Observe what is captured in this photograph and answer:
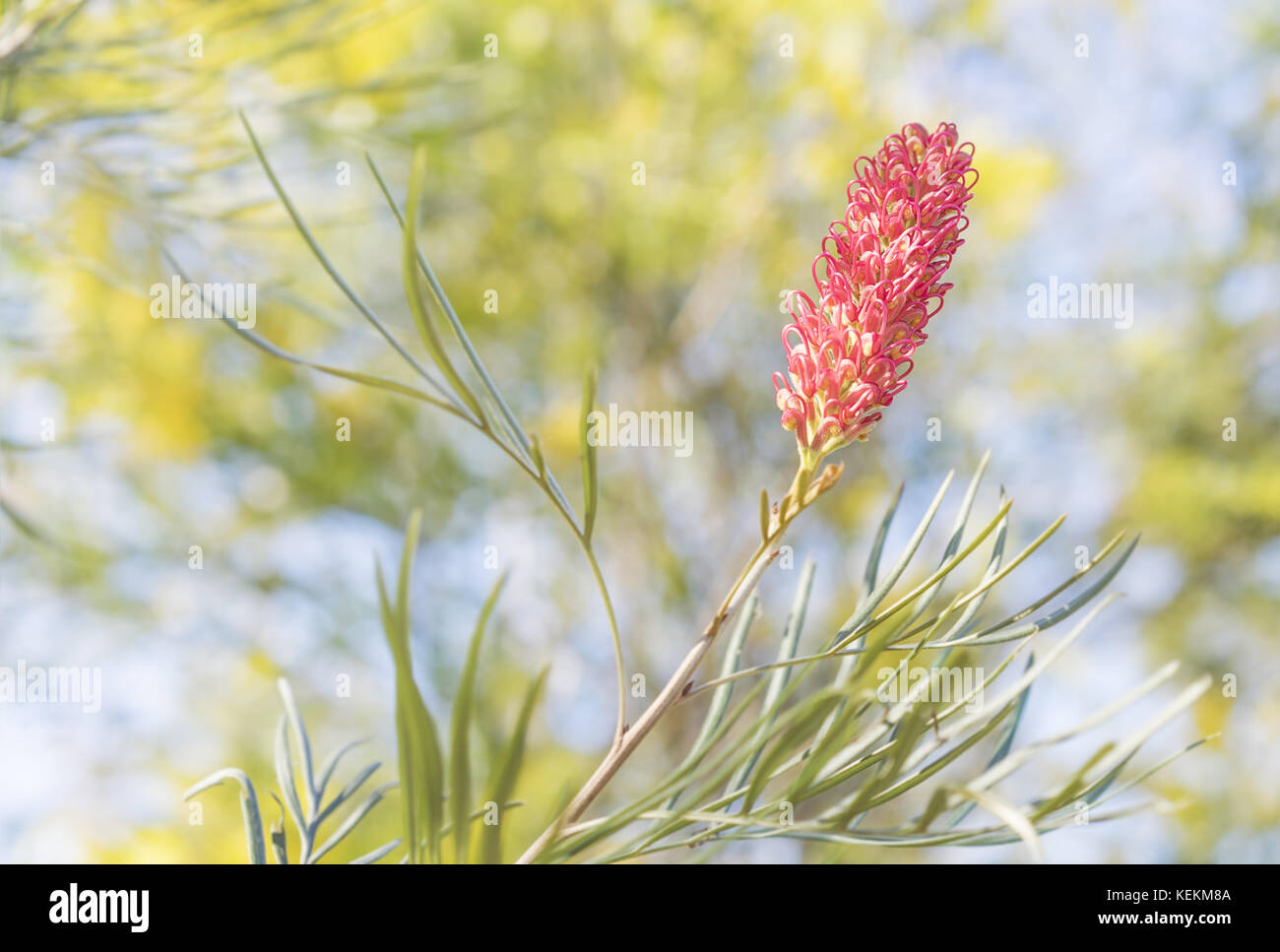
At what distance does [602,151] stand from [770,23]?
0.44 m

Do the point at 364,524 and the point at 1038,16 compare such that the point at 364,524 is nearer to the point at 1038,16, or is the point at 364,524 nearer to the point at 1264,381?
the point at 1038,16

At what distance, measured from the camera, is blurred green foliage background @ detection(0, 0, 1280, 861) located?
1.76 m

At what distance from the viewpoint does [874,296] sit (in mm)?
267

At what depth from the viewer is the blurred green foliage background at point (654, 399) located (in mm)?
1760

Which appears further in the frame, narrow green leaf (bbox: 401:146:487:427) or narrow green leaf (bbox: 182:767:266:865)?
narrow green leaf (bbox: 182:767:266:865)

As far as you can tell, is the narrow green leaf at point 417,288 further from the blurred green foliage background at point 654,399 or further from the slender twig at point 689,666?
the blurred green foliage background at point 654,399

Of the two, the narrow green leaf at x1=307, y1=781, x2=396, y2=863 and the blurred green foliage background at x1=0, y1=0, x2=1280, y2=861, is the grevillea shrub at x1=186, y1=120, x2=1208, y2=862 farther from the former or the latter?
the blurred green foliage background at x1=0, y1=0, x2=1280, y2=861

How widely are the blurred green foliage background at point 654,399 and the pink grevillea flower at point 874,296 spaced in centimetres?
141

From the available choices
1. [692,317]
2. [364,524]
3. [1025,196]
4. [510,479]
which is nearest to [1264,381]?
[1025,196]

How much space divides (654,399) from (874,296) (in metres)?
1.81

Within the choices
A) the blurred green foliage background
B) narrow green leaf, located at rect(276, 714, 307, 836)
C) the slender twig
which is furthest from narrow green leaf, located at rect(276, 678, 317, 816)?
the blurred green foliage background

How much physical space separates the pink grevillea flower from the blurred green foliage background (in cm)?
141

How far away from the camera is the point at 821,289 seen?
289 millimetres
